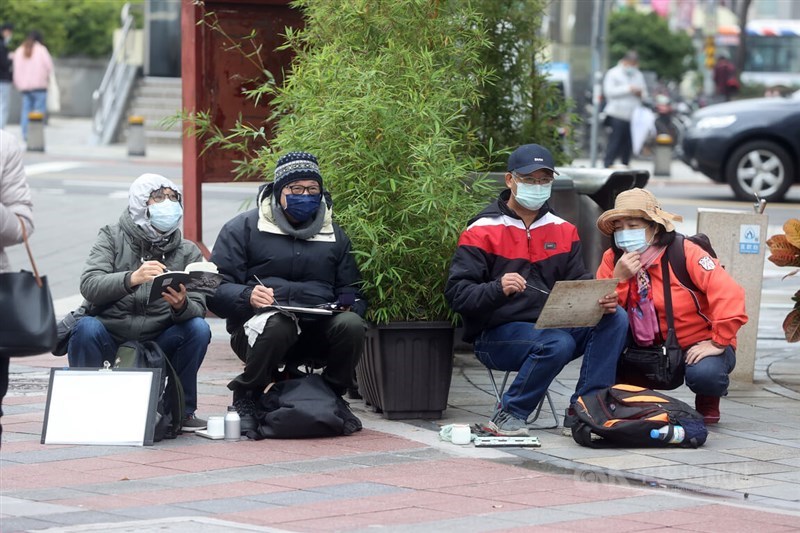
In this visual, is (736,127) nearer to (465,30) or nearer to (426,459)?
(465,30)

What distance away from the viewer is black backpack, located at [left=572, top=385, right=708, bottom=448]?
6.89 m

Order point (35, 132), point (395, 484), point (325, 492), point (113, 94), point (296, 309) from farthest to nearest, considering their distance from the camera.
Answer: point (113, 94), point (35, 132), point (296, 309), point (395, 484), point (325, 492)

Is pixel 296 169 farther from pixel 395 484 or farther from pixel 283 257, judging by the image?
pixel 395 484

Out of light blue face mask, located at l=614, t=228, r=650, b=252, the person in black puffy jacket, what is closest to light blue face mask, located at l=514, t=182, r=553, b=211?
light blue face mask, located at l=614, t=228, r=650, b=252

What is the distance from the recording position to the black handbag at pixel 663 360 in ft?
24.0

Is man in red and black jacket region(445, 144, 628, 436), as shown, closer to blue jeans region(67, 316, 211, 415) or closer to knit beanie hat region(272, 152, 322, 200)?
knit beanie hat region(272, 152, 322, 200)

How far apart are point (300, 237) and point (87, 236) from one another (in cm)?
788

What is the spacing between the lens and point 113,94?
25656mm

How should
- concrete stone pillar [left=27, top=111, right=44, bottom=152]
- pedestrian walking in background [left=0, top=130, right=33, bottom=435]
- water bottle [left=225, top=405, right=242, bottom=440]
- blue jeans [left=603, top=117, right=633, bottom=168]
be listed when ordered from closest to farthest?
1. pedestrian walking in background [left=0, top=130, right=33, bottom=435]
2. water bottle [left=225, top=405, right=242, bottom=440]
3. blue jeans [left=603, top=117, right=633, bottom=168]
4. concrete stone pillar [left=27, top=111, right=44, bottom=152]

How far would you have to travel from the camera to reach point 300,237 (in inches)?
284

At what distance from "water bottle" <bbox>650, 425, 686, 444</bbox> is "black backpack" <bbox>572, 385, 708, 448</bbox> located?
0.03 feet

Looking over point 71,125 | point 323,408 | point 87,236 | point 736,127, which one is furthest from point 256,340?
point 71,125

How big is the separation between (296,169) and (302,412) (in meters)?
1.20

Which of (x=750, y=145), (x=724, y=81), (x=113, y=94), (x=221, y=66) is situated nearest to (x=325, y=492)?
(x=221, y=66)
